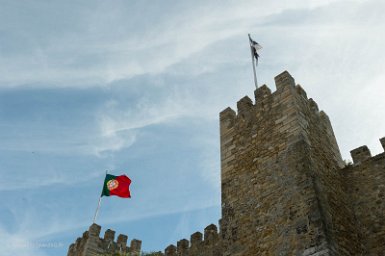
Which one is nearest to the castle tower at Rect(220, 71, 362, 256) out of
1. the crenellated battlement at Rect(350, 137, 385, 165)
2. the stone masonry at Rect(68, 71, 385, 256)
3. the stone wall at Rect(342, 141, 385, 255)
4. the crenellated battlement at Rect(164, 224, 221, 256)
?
the stone masonry at Rect(68, 71, 385, 256)

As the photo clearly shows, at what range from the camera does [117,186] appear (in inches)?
725

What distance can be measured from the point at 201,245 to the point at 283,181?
426 cm

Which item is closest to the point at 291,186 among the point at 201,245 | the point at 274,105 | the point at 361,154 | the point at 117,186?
the point at 274,105

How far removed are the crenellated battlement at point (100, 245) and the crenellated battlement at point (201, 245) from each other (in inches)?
192

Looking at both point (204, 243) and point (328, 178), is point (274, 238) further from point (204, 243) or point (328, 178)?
point (204, 243)

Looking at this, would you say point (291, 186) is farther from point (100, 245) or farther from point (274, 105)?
point (100, 245)

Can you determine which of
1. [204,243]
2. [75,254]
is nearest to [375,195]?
[204,243]

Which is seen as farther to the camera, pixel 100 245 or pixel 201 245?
pixel 100 245

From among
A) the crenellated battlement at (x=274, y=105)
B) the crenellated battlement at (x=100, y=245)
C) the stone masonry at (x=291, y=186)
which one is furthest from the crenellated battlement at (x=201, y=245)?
the crenellated battlement at (x=100, y=245)

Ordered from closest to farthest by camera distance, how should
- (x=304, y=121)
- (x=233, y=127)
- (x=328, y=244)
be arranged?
(x=328, y=244)
(x=304, y=121)
(x=233, y=127)

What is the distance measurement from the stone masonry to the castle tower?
2 centimetres

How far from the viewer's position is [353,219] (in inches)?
389

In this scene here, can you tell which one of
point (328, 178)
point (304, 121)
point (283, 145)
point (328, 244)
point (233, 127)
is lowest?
point (328, 244)

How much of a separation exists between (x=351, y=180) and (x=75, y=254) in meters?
12.2
